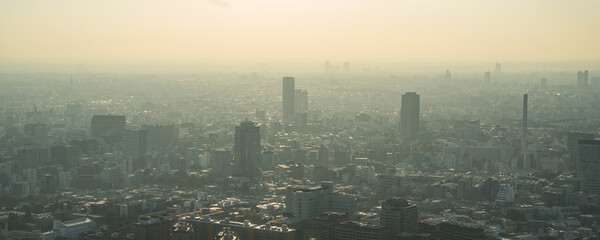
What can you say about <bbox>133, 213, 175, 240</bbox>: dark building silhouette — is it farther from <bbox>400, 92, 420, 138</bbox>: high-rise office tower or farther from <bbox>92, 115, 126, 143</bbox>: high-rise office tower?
<bbox>400, 92, 420, 138</bbox>: high-rise office tower

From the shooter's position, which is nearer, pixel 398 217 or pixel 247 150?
pixel 398 217

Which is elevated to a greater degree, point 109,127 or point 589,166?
point 109,127

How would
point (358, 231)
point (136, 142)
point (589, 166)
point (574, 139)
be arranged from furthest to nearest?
point (136, 142) → point (574, 139) → point (589, 166) → point (358, 231)

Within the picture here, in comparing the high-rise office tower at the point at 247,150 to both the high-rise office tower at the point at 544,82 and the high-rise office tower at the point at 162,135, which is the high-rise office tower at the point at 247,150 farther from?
the high-rise office tower at the point at 544,82

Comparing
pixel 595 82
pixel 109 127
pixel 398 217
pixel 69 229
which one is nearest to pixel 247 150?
pixel 109 127

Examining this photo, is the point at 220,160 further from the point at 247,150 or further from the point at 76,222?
the point at 76,222

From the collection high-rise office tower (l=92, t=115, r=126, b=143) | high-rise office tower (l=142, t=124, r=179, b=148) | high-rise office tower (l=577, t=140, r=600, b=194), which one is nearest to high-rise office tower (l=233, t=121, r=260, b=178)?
high-rise office tower (l=142, t=124, r=179, b=148)

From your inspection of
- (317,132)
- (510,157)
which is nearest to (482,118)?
(317,132)
